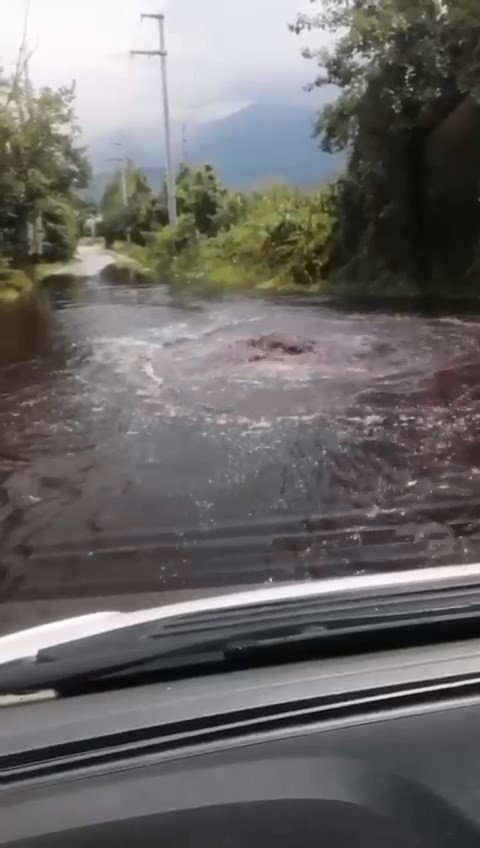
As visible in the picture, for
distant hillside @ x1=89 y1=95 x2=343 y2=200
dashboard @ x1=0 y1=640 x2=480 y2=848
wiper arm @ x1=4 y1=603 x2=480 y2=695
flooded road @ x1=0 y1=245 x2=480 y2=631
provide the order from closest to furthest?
dashboard @ x1=0 y1=640 x2=480 y2=848 → wiper arm @ x1=4 y1=603 x2=480 y2=695 → flooded road @ x1=0 y1=245 x2=480 y2=631 → distant hillside @ x1=89 y1=95 x2=343 y2=200

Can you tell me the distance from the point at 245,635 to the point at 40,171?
28.7 inches

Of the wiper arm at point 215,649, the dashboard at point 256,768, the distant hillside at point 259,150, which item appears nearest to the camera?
the dashboard at point 256,768

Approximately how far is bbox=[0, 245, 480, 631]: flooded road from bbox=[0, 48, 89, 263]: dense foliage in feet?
0.24

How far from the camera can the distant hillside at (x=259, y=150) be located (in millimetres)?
1452

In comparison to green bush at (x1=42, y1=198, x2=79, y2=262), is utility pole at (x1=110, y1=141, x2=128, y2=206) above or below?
above

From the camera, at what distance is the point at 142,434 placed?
1.43 meters

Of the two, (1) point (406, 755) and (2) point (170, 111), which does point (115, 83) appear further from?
(1) point (406, 755)

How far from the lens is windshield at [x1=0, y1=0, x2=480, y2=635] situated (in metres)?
1.36

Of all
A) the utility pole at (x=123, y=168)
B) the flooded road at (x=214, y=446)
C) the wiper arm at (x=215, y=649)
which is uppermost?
the utility pole at (x=123, y=168)

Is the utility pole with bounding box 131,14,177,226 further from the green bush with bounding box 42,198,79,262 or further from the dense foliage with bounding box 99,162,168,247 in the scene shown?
the green bush with bounding box 42,198,79,262

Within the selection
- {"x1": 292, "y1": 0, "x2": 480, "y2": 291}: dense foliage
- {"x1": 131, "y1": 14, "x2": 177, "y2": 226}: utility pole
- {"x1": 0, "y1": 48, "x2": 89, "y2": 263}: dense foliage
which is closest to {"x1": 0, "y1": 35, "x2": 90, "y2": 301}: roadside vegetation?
{"x1": 0, "y1": 48, "x2": 89, "y2": 263}: dense foliage

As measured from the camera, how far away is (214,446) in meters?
1.44

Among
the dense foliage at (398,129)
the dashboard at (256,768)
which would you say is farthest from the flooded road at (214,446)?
the dashboard at (256,768)

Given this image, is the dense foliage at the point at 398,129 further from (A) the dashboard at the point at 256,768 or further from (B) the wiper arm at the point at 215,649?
(A) the dashboard at the point at 256,768
